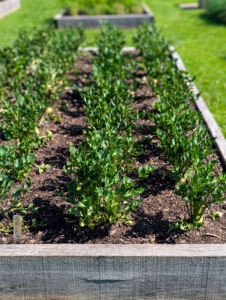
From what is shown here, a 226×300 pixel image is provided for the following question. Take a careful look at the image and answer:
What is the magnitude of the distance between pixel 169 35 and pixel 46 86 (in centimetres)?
604

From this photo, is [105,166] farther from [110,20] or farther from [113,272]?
[110,20]

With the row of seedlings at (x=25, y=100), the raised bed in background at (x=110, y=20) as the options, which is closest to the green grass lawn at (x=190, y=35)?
the raised bed in background at (x=110, y=20)

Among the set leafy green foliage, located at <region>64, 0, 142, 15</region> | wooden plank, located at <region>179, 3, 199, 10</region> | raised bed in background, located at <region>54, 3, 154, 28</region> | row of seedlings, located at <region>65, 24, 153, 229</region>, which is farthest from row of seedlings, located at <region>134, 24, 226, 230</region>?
wooden plank, located at <region>179, 3, 199, 10</region>

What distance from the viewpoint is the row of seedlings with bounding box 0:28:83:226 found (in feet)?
12.2

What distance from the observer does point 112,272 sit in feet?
9.95

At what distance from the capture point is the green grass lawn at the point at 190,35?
7129mm

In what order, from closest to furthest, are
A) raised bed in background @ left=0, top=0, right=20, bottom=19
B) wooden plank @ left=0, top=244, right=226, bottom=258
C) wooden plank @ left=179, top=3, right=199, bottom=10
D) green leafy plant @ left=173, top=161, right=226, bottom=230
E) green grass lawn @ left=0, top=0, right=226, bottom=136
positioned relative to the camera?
wooden plank @ left=0, top=244, right=226, bottom=258
green leafy plant @ left=173, top=161, right=226, bottom=230
green grass lawn @ left=0, top=0, right=226, bottom=136
raised bed in background @ left=0, top=0, right=20, bottom=19
wooden plank @ left=179, top=3, right=199, bottom=10

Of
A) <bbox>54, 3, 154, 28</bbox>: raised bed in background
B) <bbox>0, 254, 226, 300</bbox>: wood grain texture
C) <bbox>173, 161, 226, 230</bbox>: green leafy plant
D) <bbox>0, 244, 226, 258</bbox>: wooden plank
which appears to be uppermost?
<bbox>54, 3, 154, 28</bbox>: raised bed in background

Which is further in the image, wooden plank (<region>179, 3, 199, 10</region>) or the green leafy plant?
wooden plank (<region>179, 3, 199, 10</region>)

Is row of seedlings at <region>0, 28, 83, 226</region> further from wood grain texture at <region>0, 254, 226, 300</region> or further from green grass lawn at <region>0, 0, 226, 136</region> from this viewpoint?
green grass lawn at <region>0, 0, 226, 136</region>

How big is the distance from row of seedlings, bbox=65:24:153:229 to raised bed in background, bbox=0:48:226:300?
333mm

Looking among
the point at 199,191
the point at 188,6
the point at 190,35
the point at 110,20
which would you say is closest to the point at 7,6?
the point at 110,20

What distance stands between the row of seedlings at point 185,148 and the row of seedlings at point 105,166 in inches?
11.0

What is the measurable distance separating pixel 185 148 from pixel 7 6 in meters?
12.7
